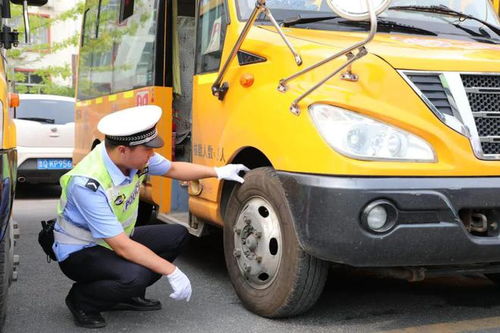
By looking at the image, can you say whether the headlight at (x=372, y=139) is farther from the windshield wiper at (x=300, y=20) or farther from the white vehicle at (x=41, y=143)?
the white vehicle at (x=41, y=143)

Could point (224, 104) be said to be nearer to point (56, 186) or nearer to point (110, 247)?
point (110, 247)

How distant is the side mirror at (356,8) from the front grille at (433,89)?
0.41 m

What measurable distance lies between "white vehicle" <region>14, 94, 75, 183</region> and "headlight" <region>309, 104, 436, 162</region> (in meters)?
7.19

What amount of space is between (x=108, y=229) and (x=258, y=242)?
0.83 meters

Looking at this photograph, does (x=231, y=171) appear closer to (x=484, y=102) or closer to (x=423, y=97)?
(x=423, y=97)

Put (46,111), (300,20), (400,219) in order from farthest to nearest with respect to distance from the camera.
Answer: (46,111), (300,20), (400,219)

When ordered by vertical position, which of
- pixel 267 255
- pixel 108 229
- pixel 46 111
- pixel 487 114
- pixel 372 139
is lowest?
pixel 46 111

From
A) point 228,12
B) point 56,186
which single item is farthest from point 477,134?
point 56,186

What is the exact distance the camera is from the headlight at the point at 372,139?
309 centimetres

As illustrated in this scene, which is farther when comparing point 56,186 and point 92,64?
point 56,186

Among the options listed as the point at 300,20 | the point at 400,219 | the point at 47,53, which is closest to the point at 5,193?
the point at 400,219

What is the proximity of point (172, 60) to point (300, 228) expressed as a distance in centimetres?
254

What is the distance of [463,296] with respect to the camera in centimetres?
429

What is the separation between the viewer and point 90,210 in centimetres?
339
